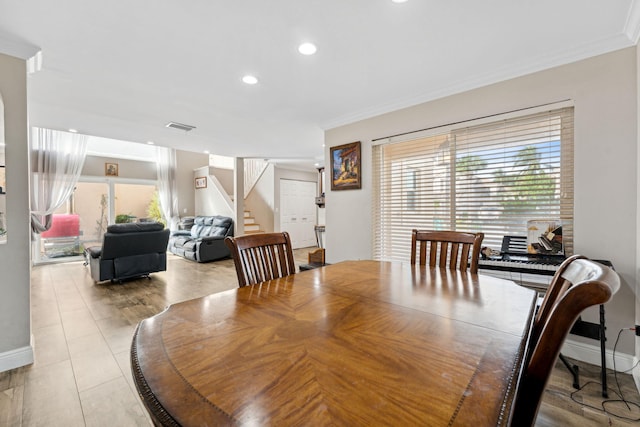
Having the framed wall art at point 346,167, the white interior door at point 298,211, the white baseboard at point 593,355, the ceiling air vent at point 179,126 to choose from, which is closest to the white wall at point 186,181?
the white interior door at point 298,211

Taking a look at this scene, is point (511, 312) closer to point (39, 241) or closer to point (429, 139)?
point (429, 139)

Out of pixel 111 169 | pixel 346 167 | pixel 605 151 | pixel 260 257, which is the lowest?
pixel 260 257

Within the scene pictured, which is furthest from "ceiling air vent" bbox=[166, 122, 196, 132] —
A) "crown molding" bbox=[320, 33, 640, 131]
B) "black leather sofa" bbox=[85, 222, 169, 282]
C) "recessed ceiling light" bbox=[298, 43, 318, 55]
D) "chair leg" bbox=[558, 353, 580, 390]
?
"chair leg" bbox=[558, 353, 580, 390]

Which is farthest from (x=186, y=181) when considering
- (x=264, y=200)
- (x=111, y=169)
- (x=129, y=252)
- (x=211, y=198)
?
(x=129, y=252)

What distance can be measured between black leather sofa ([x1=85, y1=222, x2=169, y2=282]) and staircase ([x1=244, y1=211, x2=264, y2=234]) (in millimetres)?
2961

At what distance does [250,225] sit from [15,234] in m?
5.66

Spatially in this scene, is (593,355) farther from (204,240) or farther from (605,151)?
(204,240)

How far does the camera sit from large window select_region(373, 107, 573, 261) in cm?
229

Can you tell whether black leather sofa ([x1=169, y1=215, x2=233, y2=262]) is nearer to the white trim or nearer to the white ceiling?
the white ceiling

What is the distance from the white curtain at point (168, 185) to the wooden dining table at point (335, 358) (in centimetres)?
775

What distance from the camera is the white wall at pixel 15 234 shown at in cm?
202

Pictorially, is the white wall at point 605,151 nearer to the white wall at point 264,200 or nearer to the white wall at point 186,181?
the white wall at point 264,200

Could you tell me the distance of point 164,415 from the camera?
0.51 m

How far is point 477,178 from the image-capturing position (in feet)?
8.82
